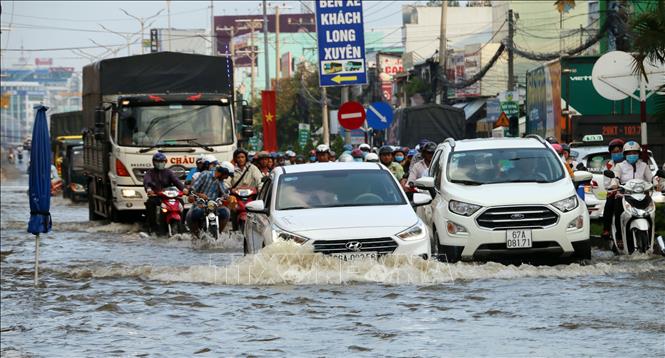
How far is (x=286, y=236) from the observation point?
47.8 ft

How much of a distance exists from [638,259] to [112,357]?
8814mm

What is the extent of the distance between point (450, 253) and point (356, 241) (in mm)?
2430

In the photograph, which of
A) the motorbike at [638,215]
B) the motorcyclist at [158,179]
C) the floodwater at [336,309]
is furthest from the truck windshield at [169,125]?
the motorbike at [638,215]

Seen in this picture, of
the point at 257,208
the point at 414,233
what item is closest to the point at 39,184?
the point at 257,208

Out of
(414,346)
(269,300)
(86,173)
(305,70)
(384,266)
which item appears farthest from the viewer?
(305,70)

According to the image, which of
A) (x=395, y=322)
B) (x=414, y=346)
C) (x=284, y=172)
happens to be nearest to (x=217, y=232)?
(x=284, y=172)

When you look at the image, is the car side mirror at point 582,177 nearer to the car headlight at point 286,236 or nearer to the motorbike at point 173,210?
the car headlight at point 286,236

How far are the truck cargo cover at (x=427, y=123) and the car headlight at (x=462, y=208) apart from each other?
31.6m

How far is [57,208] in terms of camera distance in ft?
157

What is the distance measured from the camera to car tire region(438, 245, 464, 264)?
1631 cm

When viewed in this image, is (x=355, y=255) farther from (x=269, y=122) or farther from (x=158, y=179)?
(x=269, y=122)

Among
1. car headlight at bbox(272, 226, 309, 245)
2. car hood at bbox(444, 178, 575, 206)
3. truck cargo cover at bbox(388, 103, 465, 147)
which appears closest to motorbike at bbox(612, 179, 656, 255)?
car hood at bbox(444, 178, 575, 206)

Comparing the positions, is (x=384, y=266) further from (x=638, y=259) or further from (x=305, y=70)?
(x=305, y=70)

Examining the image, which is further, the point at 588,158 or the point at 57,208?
the point at 57,208
